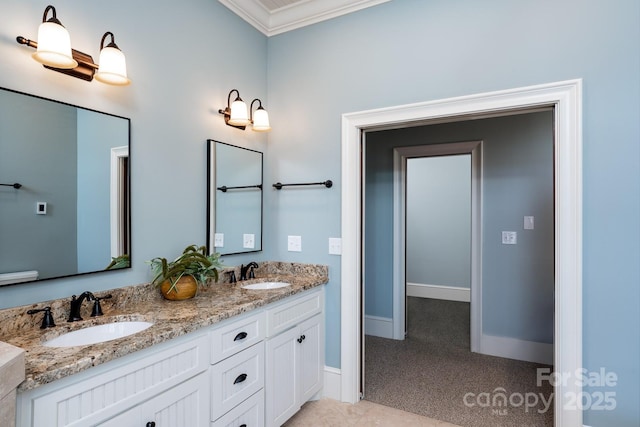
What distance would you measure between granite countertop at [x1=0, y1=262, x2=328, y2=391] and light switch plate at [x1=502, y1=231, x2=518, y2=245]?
6.61 ft

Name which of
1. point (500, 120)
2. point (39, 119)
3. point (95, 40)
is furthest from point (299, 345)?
point (500, 120)

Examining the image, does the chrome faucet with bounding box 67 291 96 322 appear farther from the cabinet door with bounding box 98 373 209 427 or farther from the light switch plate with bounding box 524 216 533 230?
the light switch plate with bounding box 524 216 533 230

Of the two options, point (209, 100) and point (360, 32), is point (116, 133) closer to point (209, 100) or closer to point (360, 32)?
point (209, 100)

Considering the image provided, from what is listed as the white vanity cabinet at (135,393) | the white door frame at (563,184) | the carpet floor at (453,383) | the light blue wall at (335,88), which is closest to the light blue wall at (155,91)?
the light blue wall at (335,88)

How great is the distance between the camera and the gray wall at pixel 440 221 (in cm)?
549

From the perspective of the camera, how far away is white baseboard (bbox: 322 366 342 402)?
248 centimetres

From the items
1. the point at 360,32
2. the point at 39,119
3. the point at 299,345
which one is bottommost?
the point at 299,345

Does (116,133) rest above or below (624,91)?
below

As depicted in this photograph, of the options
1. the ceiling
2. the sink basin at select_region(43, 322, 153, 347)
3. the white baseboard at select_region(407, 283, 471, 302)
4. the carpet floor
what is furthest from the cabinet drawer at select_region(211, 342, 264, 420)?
the white baseboard at select_region(407, 283, 471, 302)

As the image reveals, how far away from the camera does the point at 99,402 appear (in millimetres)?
1156

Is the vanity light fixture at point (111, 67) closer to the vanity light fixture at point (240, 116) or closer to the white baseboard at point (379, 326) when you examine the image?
the vanity light fixture at point (240, 116)

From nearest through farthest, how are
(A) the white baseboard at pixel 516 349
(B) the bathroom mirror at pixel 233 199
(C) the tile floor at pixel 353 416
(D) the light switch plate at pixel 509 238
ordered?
(C) the tile floor at pixel 353 416, (B) the bathroom mirror at pixel 233 199, (A) the white baseboard at pixel 516 349, (D) the light switch plate at pixel 509 238

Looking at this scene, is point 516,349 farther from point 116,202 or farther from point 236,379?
point 116,202

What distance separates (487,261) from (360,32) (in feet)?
7.68
